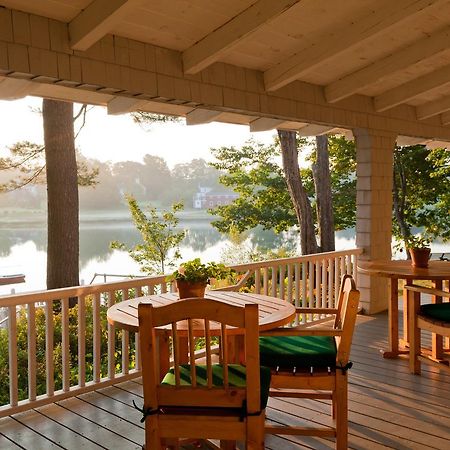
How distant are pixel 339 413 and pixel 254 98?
3104 millimetres

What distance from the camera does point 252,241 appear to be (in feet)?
54.4

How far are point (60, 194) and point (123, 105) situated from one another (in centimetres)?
549

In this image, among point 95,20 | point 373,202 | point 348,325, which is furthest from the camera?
point 373,202

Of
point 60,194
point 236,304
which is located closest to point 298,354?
point 236,304

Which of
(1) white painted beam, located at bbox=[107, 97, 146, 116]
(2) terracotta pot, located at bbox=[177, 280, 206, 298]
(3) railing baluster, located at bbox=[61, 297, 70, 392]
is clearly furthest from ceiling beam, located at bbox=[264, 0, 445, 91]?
(3) railing baluster, located at bbox=[61, 297, 70, 392]

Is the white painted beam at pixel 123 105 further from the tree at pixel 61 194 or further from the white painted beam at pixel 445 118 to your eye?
the tree at pixel 61 194

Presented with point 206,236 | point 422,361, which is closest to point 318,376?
point 422,361

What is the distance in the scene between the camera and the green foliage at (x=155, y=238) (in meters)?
12.8

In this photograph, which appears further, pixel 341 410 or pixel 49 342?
pixel 49 342

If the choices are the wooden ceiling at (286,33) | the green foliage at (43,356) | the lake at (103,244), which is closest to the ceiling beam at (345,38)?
the wooden ceiling at (286,33)

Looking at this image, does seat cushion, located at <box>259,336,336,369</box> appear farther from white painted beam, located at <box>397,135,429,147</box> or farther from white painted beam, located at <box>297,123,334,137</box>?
white painted beam, located at <box>397,135,429,147</box>

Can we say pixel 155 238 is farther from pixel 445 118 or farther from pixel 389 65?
pixel 389 65

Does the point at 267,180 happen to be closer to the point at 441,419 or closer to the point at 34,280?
the point at 34,280

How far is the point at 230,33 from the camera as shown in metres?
3.93
